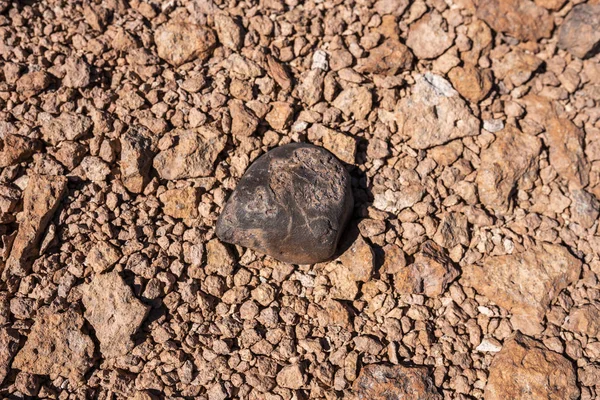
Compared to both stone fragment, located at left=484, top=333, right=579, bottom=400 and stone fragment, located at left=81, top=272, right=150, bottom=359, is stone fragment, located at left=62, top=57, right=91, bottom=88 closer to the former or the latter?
stone fragment, located at left=81, top=272, right=150, bottom=359

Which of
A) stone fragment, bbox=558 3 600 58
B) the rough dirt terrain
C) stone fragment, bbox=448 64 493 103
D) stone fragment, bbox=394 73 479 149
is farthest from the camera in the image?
stone fragment, bbox=558 3 600 58

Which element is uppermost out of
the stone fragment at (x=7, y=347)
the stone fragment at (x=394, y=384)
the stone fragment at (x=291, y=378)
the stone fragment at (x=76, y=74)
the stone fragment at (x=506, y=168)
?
the stone fragment at (x=506, y=168)

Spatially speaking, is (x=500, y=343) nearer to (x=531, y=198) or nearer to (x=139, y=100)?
(x=531, y=198)

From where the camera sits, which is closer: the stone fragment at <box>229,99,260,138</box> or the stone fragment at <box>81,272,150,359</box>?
the stone fragment at <box>81,272,150,359</box>

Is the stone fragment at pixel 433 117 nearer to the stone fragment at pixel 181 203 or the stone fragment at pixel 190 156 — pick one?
the stone fragment at pixel 190 156

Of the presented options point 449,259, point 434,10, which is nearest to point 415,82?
point 434,10

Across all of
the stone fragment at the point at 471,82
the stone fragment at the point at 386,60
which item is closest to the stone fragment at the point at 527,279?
the stone fragment at the point at 471,82

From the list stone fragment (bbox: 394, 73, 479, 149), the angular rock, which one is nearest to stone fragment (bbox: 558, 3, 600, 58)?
stone fragment (bbox: 394, 73, 479, 149)
